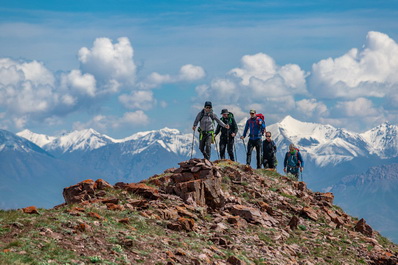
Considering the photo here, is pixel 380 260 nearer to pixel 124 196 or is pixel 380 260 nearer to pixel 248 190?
pixel 248 190

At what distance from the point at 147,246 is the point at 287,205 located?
13230 mm

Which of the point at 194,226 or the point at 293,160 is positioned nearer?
the point at 194,226

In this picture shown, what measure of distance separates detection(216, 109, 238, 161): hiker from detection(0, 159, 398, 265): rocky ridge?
4.87 meters

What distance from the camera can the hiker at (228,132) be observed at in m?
36.0

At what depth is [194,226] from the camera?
62.8 ft

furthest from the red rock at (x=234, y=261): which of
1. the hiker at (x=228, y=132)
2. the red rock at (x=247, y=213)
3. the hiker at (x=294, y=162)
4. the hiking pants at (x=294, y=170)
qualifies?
the hiking pants at (x=294, y=170)

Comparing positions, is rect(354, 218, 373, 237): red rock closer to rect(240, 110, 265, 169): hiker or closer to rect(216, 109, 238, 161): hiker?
rect(240, 110, 265, 169): hiker

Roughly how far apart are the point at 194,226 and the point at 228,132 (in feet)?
58.6

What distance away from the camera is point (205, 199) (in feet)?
77.5

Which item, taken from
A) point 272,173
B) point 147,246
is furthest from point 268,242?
point 272,173

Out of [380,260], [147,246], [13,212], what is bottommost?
[380,260]

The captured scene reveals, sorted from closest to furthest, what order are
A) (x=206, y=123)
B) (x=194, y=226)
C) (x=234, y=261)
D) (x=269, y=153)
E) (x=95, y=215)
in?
(x=234, y=261) < (x=95, y=215) < (x=194, y=226) < (x=206, y=123) < (x=269, y=153)

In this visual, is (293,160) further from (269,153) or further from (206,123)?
(206,123)

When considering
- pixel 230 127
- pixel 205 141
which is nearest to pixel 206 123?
pixel 205 141
